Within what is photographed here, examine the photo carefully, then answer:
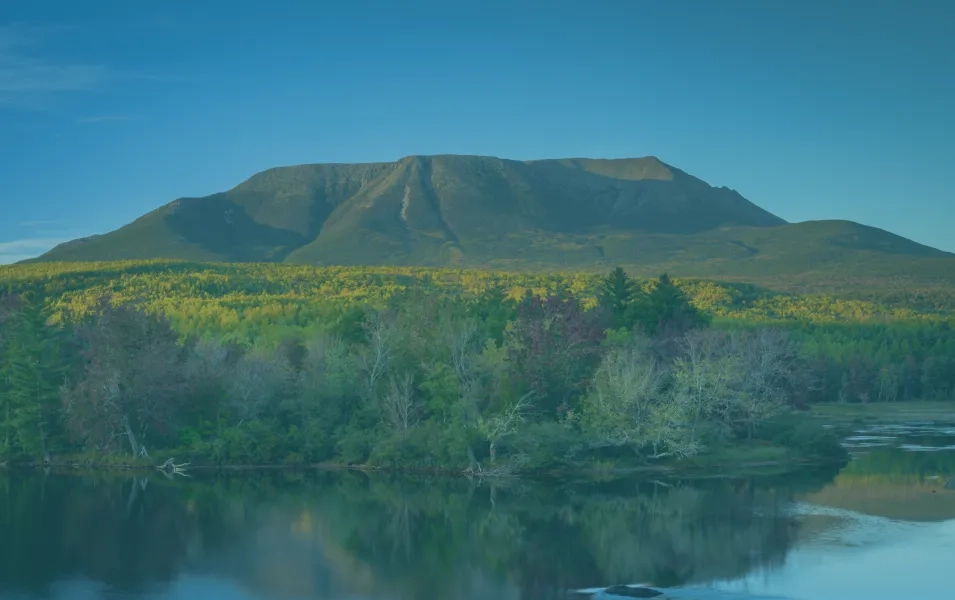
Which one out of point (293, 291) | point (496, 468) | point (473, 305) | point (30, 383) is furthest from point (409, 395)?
point (293, 291)

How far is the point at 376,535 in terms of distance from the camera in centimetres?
4500

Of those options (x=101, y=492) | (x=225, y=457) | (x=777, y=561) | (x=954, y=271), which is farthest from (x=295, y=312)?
(x=954, y=271)

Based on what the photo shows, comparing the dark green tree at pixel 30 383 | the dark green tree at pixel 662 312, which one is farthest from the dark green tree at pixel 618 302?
the dark green tree at pixel 30 383

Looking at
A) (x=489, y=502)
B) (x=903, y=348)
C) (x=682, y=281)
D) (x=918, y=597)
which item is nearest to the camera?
(x=918, y=597)

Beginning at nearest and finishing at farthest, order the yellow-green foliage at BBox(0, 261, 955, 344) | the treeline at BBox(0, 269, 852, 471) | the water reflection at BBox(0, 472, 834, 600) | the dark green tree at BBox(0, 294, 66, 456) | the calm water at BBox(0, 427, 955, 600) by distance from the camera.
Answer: the calm water at BBox(0, 427, 955, 600) < the water reflection at BBox(0, 472, 834, 600) < the treeline at BBox(0, 269, 852, 471) < the dark green tree at BBox(0, 294, 66, 456) < the yellow-green foliage at BBox(0, 261, 955, 344)

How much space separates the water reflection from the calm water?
125 millimetres

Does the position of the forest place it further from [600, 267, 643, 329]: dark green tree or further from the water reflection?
[600, 267, 643, 329]: dark green tree

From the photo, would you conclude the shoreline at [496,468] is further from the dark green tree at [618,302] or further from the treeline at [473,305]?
the dark green tree at [618,302]

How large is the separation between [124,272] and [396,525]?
101641 mm

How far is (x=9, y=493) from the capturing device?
54.4 metres

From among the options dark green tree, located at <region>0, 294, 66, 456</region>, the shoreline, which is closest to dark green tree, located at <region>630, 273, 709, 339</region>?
the shoreline

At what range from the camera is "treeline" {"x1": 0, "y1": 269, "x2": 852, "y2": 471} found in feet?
195

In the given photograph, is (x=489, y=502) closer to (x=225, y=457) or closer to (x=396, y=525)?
(x=396, y=525)

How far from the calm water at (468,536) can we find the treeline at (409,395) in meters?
3.52
